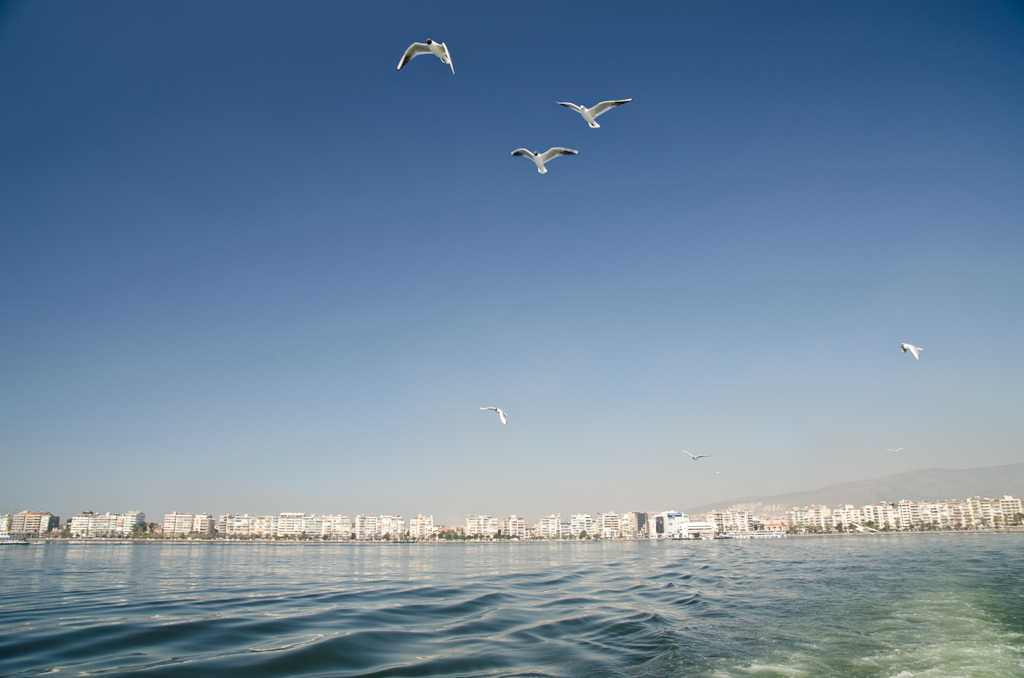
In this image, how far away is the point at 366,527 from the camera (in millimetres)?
189375

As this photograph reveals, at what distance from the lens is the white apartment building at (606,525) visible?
19735 centimetres

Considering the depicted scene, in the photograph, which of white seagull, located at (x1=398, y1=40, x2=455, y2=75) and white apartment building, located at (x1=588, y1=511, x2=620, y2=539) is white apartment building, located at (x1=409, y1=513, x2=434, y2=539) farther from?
white seagull, located at (x1=398, y1=40, x2=455, y2=75)

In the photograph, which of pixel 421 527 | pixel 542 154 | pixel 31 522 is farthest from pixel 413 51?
pixel 31 522

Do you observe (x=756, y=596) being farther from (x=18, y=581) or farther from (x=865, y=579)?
(x=18, y=581)

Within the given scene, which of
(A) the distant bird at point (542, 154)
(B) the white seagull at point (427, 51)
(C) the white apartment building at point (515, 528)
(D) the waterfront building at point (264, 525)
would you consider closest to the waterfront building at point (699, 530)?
(C) the white apartment building at point (515, 528)

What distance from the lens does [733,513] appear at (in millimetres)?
186875

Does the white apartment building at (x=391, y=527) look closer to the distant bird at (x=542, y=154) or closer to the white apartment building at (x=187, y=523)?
the white apartment building at (x=187, y=523)

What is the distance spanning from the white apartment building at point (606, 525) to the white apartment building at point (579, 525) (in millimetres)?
3231

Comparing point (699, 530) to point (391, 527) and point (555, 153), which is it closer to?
point (391, 527)

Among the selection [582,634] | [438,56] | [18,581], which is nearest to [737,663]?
[582,634]

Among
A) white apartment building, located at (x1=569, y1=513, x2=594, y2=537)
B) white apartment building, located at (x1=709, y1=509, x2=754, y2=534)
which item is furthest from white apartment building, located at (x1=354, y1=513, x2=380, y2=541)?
white apartment building, located at (x1=709, y1=509, x2=754, y2=534)

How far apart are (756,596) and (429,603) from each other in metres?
11.8

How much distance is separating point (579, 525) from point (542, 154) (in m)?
197

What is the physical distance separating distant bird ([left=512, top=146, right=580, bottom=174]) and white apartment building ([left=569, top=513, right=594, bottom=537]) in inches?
7656
